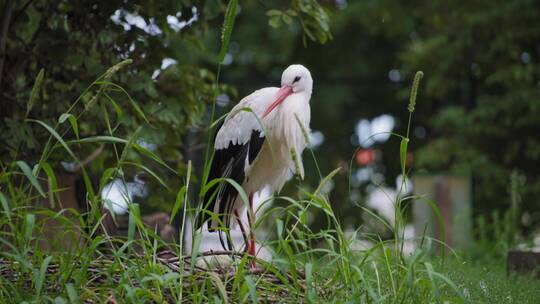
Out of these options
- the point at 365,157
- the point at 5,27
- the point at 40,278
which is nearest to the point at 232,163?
the point at 5,27

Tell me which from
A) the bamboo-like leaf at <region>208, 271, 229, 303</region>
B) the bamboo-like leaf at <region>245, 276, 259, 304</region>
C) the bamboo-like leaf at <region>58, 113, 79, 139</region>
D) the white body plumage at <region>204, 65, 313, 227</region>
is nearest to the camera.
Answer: the bamboo-like leaf at <region>245, 276, 259, 304</region>

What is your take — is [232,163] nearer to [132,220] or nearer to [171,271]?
[171,271]

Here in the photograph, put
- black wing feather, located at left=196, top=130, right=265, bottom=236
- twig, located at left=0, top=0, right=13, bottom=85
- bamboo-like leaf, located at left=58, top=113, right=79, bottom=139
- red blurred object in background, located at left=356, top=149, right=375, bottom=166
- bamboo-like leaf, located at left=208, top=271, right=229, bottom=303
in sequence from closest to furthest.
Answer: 1. bamboo-like leaf, located at left=208, top=271, right=229, bottom=303
2. bamboo-like leaf, located at left=58, top=113, right=79, bottom=139
3. twig, located at left=0, top=0, right=13, bottom=85
4. black wing feather, located at left=196, top=130, right=265, bottom=236
5. red blurred object in background, located at left=356, top=149, right=375, bottom=166

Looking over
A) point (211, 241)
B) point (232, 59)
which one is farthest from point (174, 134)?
point (232, 59)

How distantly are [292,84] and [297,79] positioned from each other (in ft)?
0.12

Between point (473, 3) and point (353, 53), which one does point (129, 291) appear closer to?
point (473, 3)

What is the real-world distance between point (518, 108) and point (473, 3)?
4.31 feet

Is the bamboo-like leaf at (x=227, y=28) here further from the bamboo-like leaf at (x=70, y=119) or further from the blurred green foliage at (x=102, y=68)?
the blurred green foliage at (x=102, y=68)

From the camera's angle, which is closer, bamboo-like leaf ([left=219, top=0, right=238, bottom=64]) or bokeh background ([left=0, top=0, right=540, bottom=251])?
bamboo-like leaf ([left=219, top=0, right=238, bottom=64])

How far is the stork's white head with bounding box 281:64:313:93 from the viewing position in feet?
16.3

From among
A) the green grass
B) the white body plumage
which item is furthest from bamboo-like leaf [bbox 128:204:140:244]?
the white body plumage

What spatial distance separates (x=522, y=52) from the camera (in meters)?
9.82

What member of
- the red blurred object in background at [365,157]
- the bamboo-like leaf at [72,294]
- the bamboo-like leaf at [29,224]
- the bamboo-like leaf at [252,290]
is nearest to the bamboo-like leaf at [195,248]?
the bamboo-like leaf at [252,290]

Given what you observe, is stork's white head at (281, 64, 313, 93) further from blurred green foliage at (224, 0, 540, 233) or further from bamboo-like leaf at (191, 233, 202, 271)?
blurred green foliage at (224, 0, 540, 233)
